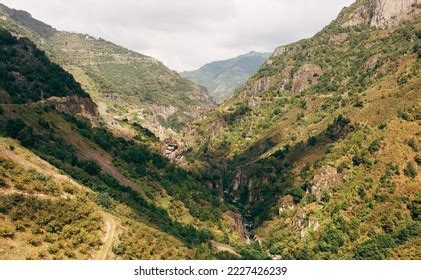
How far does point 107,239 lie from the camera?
6988 centimetres

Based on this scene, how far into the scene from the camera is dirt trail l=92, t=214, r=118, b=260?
2625 inches

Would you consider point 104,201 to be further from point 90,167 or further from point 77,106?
point 77,106

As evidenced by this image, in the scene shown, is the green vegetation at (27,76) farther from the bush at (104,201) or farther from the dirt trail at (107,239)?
→ the dirt trail at (107,239)

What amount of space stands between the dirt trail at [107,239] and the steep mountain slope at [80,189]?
0.14 m

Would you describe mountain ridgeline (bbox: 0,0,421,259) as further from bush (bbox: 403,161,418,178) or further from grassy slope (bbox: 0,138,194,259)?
bush (bbox: 403,161,418,178)

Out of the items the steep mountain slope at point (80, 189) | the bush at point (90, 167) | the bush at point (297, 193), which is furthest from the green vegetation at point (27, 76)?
the bush at point (297, 193)

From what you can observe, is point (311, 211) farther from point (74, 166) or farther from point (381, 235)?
point (74, 166)

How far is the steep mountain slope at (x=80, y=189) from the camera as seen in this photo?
220ft

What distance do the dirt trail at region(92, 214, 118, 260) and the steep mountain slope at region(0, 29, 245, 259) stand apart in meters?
0.14

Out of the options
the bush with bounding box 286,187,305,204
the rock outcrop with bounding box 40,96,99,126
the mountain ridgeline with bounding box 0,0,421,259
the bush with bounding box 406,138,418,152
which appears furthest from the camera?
the bush with bounding box 286,187,305,204

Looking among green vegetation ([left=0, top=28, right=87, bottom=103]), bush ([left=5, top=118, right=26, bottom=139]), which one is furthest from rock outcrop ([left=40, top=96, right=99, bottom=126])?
bush ([left=5, top=118, right=26, bottom=139])

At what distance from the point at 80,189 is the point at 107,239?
16.6 metres

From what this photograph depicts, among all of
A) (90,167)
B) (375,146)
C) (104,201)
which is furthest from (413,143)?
(104,201)

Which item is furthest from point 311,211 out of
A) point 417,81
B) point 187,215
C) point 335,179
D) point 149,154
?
point 417,81
